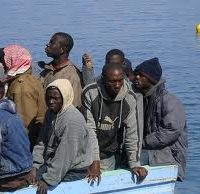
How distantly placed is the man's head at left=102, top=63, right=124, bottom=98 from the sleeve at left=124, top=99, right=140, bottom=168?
263mm

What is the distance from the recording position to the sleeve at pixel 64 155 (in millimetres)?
5336

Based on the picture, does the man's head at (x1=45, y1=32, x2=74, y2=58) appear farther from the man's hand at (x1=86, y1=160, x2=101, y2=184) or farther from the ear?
the man's hand at (x1=86, y1=160, x2=101, y2=184)

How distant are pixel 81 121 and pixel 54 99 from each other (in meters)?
0.28

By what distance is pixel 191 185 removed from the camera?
33.6 feet

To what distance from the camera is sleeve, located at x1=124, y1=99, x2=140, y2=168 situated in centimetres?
590

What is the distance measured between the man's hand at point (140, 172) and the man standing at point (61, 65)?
0.83 m

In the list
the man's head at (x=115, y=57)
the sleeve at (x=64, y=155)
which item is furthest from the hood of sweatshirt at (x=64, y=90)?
the man's head at (x=115, y=57)

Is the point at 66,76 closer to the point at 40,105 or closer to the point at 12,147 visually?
the point at 40,105

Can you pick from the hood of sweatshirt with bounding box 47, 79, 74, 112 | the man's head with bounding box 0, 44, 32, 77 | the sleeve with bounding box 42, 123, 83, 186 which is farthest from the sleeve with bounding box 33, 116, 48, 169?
the man's head with bounding box 0, 44, 32, 77

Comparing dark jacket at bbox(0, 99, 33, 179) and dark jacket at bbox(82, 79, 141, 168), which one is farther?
dark jacket at bbox(82, 79, 141, 168)

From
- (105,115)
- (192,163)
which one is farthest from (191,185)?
(105,115)

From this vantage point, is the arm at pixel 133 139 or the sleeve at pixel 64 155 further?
the arm at pixel 133 139

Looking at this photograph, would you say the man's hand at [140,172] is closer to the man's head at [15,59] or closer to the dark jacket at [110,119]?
the dark jacket at [110,119]

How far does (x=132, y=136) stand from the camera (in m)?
5.92
